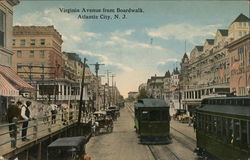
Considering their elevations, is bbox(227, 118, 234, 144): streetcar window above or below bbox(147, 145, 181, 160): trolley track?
above

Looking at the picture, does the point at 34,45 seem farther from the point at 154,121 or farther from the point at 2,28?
the point at 154,121

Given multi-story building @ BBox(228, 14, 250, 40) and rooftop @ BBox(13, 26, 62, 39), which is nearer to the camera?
rooftop @ BBox(13, 26, 62, 39)

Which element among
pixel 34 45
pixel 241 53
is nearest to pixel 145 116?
pixel 241 53

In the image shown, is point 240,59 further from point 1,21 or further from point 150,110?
point 1,21

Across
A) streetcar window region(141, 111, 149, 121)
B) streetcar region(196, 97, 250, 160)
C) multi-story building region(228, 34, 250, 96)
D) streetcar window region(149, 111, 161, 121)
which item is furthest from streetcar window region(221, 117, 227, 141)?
multi-story building region(228, 34, 250, 96)

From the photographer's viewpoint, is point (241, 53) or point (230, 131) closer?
point (230, 131)

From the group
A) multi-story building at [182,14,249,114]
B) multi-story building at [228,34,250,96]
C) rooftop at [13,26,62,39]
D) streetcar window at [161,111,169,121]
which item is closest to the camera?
A: streetcar window at [161,111,169,121]

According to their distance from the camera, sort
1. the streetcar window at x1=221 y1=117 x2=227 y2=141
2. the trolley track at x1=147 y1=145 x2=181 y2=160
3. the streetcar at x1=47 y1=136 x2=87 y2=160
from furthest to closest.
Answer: the trolley track at x1=147 y1=145 x2=181 y2=160 < the streetcar window at x1=221 y1=117 x2=227 y2=141 < the streetcar at x1=47 y1=136 x2=87 y2=160

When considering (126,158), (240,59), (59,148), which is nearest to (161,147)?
(126,158)

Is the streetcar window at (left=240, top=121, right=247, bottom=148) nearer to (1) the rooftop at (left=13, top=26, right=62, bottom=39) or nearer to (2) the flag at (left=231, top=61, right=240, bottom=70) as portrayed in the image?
(2) the flag at (left=231, top=61, right=240, bottom=70)
